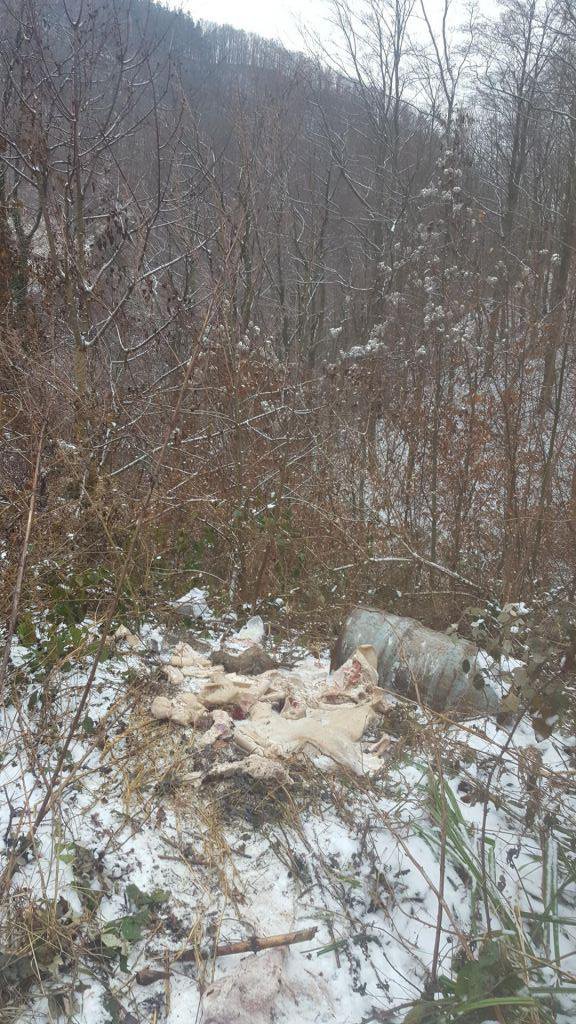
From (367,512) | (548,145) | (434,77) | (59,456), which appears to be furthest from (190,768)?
(434,77)

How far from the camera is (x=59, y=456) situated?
3.96 meters

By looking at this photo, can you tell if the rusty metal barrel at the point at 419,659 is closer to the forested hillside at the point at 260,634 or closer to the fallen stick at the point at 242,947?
the forested hillside at the point at 260,634

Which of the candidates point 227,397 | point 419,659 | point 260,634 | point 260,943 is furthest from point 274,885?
point 227,397

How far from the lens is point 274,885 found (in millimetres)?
2174

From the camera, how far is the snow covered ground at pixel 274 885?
5.85ft

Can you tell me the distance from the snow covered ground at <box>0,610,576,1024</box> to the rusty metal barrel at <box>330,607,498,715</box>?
0.43 m

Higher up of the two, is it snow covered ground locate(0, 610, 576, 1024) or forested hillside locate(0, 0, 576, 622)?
forested hillside locate(0, 0, 576, 622)

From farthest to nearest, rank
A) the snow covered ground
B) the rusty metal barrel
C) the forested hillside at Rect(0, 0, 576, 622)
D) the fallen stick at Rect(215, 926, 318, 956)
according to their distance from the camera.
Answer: the forested hillside at Rect(0, 0, 576, 622) < the rusty metal barrel < the fallen stick at Rect(215, 926, 318, 956) < the snow covered ground

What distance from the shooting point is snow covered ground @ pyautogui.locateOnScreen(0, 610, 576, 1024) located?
1.78 metres

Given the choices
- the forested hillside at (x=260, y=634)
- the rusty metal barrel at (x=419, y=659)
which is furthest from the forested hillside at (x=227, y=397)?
the rusty metal barrel at (x=419, y=659)

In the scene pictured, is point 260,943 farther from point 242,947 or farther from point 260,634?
point 260,634

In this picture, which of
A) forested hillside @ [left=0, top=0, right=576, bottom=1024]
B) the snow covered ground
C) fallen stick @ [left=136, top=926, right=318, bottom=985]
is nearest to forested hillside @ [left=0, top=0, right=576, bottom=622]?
forested hillside @ [left=0, top=0, right=576, bottom=1024]

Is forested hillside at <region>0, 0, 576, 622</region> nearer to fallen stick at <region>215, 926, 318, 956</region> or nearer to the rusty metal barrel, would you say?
the rusty metal barrel

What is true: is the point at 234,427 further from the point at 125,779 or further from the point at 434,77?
the point at 434,77
